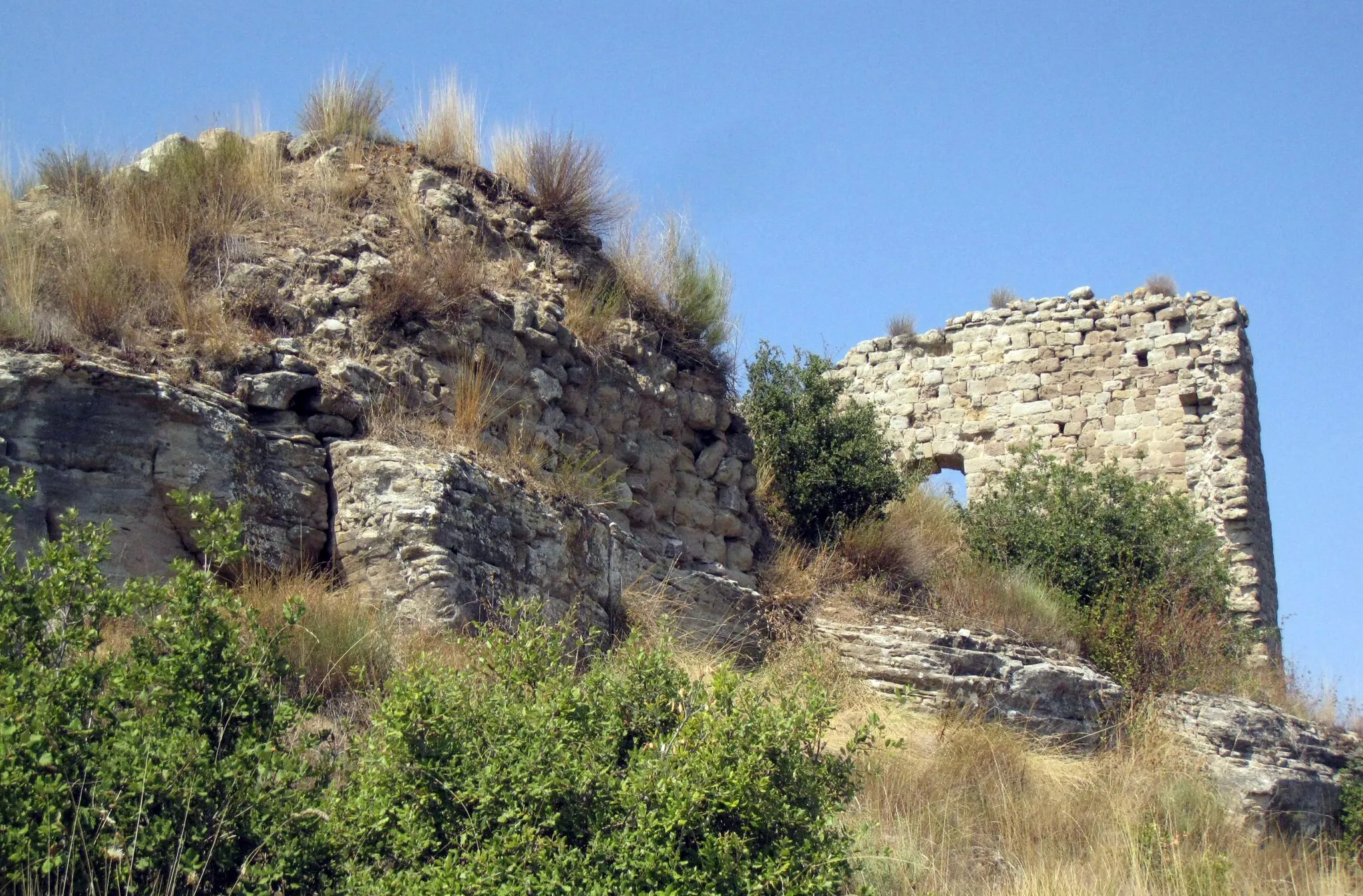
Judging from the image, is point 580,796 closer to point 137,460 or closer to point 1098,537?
point 137,460

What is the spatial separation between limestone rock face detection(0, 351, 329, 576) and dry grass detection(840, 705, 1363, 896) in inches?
134

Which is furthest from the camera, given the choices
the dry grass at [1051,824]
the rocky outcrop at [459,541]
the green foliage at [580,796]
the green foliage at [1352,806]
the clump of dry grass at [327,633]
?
the green foliage at [1352,806]

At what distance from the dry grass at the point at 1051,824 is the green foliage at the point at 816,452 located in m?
2.47

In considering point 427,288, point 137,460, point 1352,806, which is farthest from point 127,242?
point 1352,806

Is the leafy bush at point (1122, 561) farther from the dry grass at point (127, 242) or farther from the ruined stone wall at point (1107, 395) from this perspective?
the dry grass at point (127, 242)

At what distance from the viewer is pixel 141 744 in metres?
4.14

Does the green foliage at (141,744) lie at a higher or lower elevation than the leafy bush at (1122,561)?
lower

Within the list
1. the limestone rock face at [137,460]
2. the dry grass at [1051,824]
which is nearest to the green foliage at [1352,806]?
the dry grass at [1051,824]

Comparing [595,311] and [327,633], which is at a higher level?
[595,311]

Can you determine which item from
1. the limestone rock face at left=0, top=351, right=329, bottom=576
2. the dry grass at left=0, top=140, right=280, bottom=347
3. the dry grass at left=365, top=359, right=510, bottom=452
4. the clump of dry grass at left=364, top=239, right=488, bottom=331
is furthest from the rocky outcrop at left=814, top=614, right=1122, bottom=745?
the dry grass at left=0, top=140, right=280, bottom=347

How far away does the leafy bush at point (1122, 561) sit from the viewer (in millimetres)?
10797

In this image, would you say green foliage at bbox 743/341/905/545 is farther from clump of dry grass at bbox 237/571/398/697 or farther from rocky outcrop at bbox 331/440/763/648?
clump of dry grass at bbox 237/571/398/697

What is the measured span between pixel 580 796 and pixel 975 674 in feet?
18.4

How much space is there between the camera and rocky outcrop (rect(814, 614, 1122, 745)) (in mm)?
9312
